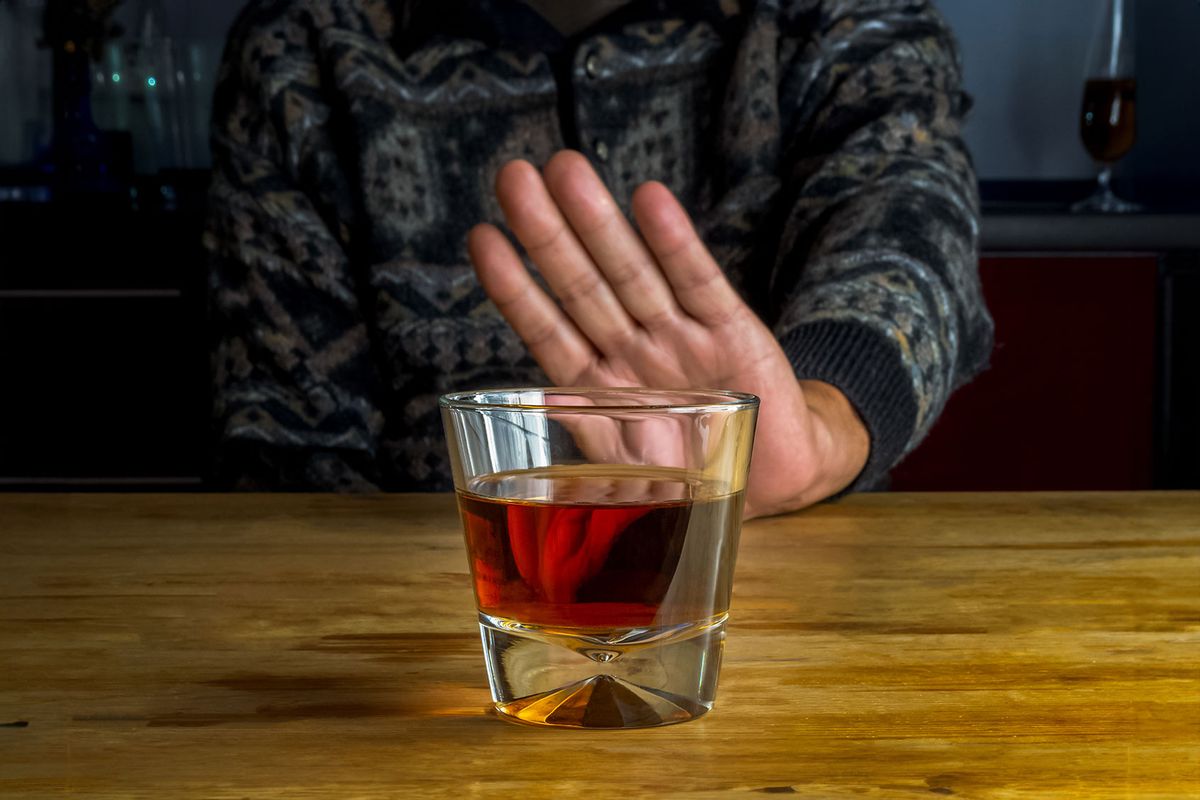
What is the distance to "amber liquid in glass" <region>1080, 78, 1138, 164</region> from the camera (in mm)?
2025

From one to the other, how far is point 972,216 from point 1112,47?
1.23 m

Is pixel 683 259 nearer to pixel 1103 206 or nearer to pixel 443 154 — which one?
pixel 443 154

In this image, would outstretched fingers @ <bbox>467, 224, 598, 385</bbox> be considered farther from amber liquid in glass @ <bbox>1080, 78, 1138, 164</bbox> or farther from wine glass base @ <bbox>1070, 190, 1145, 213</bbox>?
amber liquid in glass @ <bbox>1080, 78, 1138, 164</bbox>

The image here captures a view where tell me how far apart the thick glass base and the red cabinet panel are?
160 centimetres

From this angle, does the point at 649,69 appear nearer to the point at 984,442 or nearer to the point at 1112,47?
the point at 984,442

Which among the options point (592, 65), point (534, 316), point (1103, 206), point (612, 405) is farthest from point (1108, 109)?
point (612, 405)

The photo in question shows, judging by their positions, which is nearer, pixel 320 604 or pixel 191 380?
pixel 320 604

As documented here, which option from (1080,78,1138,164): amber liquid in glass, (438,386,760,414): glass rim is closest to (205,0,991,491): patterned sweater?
(438,386,760,414): glass rim

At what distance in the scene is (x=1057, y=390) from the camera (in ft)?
6.23

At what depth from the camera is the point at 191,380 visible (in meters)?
1.92

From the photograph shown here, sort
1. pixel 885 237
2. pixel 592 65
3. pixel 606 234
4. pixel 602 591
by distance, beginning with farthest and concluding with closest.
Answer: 1. pixel 592 65
2. pixel 885 237
3. pixel 606 234
4. pixel 602 591

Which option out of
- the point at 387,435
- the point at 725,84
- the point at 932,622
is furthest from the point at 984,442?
the point at 932,622

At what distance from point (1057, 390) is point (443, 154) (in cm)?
107

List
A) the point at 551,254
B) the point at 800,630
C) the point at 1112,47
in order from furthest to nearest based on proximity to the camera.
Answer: the point at 1112,47 < the point at 551,254 < the point at 800,630
